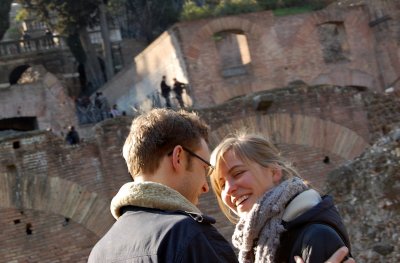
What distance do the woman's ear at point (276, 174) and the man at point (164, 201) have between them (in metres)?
0.45

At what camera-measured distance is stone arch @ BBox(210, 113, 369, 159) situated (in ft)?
39.3

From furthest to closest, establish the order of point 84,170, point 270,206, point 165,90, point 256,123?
1. point 165,90
2. point 256,123
3. point 84,170
4. point 270,206

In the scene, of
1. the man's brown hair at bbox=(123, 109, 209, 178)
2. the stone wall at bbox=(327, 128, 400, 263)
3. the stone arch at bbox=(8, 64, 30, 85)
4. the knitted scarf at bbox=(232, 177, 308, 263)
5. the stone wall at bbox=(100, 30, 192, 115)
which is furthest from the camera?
the stone arch at bbox=(8, 64, 30, 85)

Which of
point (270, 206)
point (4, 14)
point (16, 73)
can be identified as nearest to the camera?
point (270, 206)

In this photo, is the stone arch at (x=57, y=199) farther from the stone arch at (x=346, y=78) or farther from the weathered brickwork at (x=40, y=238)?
the stone arch at (x=346, y=78)

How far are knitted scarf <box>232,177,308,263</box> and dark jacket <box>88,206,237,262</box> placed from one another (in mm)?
540

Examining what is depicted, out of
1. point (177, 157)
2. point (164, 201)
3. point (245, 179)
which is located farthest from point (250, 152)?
point (164, 201)

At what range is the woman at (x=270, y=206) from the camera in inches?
114

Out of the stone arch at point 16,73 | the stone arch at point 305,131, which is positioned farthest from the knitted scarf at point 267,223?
the stone arch at point 16,73

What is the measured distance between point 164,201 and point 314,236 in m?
0.60

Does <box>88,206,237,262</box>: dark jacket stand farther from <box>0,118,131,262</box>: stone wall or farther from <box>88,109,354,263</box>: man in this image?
<box>0,118,131,262</box>: stone wall

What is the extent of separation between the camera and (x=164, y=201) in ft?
8.54

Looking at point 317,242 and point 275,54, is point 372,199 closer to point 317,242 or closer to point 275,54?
point 317,242

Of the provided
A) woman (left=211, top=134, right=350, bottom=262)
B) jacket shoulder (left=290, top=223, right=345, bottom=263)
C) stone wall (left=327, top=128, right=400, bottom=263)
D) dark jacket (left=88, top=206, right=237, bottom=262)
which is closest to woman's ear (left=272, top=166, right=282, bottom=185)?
woman (left=211, top=134, right=350, bottom=262)
